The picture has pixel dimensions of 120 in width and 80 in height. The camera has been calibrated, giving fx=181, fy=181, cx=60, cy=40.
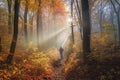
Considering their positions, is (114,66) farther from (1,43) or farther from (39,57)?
(1,43)

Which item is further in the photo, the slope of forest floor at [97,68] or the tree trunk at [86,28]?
the tree trunk at [86,28]

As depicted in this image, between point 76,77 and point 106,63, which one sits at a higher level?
point 106,63

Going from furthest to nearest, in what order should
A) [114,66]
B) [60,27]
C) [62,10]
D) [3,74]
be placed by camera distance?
[60,27] → [62,10] → [114,66] → [3,74]

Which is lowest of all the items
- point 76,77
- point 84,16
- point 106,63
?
point 76,77

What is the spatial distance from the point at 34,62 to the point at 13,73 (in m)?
3.66

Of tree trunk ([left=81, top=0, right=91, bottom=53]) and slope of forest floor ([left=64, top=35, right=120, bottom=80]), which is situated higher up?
tree trunk ([left=81, top=0, right=91, bottom=53])

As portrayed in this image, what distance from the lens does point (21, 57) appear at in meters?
13.6

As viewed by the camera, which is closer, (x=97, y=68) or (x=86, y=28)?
(x=97, y=68)

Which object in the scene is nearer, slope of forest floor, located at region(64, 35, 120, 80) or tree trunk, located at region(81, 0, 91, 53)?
slope of forest floor, located at region(64, 35, 120, 80)

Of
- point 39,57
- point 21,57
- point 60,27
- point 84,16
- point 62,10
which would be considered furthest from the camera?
point 60,27

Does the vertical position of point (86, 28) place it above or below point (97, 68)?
above

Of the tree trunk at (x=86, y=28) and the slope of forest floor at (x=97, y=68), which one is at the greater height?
the tree trunk at (x=86, y=28)

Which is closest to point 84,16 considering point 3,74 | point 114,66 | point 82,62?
point 82,62

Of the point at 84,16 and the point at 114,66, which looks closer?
the point at 114,66
